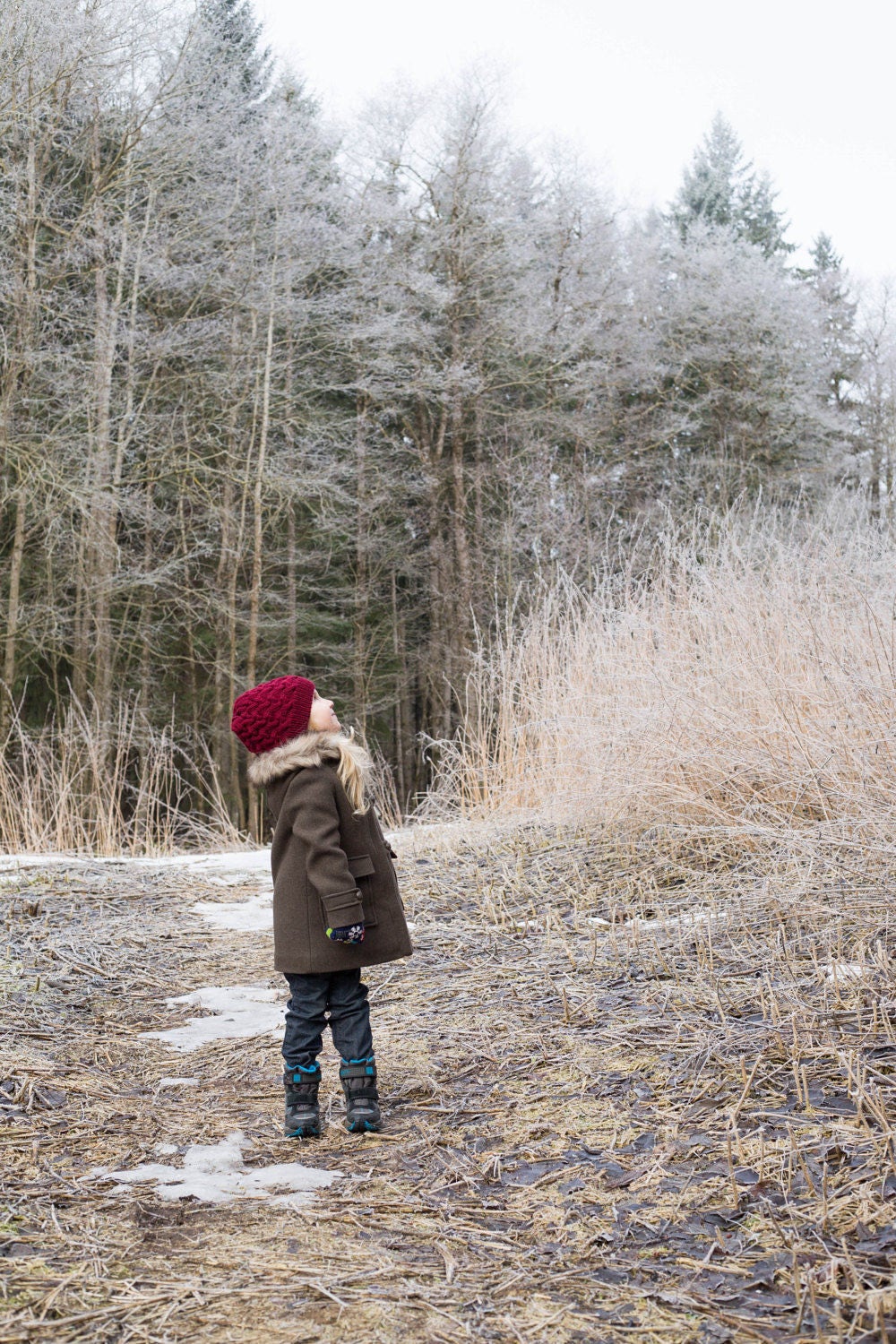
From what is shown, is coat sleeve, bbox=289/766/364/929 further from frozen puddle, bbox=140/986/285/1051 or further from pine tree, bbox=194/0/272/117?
pine tree, bbox=194/0/272/117

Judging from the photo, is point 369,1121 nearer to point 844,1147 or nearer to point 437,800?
point 844,1147

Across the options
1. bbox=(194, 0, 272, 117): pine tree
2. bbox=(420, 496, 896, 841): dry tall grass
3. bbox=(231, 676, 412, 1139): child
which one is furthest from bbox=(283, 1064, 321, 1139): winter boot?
bbox=(194, 0, 272, 117): pine tree

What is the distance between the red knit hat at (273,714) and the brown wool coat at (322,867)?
0.10 feet

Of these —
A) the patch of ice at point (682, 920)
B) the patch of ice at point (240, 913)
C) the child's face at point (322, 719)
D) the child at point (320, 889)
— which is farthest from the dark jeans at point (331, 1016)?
the patch of ice at point (240, 913)

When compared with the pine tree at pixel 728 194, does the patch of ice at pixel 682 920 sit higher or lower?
lower

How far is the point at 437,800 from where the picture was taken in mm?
7484

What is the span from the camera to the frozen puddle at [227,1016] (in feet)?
11.4

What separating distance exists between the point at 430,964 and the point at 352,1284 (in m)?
2.46

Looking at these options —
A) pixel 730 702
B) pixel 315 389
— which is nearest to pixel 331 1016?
pixel 730 702

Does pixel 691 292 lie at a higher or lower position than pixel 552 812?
higher

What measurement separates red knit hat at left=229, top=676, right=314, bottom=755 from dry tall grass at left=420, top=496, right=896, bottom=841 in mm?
1453

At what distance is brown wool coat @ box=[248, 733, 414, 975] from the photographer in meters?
2.79

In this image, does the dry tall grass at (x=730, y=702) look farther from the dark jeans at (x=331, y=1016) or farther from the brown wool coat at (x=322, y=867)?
the dark jeans at (x=331, y=1016)

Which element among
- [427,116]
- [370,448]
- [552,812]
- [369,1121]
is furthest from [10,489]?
[369,1121]
